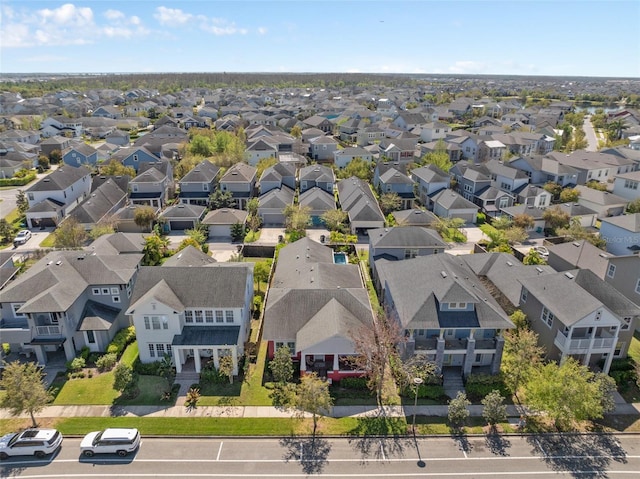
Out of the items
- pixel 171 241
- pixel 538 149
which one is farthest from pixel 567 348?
pixel 538 149

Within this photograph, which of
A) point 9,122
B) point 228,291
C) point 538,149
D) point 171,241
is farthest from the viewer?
point 9,122

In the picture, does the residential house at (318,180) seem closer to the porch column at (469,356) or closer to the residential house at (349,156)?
the residential house at (349,156)

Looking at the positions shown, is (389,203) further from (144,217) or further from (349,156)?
(144,217)

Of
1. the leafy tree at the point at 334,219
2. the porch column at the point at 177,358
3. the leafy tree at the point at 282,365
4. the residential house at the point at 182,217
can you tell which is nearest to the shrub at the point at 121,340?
the porch column at the point at 177,358

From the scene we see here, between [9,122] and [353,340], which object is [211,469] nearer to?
[353,340]

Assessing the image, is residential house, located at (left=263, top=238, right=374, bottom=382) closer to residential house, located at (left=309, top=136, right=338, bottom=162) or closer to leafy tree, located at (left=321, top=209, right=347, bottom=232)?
leafy tree, located at (left=321, top=209, right=347, bottom=232)

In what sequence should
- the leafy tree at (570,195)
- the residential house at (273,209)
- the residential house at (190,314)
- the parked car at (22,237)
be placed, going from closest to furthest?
the residential house at (190,314)
the parked car at (22,237)
the residential house at (273,209)
the leafy tree at (570,195)

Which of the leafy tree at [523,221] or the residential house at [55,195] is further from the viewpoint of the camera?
the residential house at [55,195]
